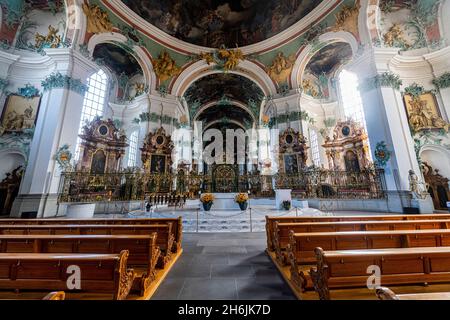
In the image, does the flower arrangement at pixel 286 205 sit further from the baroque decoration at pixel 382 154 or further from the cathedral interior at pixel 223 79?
the baroque decoration at pixel 382 154

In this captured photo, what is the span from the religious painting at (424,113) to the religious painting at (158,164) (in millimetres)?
16457

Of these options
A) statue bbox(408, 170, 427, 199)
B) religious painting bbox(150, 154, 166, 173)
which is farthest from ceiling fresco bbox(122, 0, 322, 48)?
statue bbox(408, 170, 427, 199)

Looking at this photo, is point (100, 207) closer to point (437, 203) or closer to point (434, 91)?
point (437, 203)

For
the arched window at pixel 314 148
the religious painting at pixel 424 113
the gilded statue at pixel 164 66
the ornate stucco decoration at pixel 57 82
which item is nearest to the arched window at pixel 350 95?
A: the arched window at pixel 314 148

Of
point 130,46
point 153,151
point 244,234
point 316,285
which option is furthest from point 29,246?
point 130,46

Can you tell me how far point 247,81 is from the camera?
1881cm

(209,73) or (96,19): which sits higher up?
(209,73)

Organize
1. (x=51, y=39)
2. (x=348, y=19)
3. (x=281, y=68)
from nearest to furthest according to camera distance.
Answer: (x=51, y=39) → (x=348, y=19) → (x=281, y=68)

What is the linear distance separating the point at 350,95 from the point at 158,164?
17822mm

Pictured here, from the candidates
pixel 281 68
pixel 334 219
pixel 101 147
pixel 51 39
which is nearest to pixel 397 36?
pixel 281 68

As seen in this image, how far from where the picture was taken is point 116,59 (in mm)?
15680

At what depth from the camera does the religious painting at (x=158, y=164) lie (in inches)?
566

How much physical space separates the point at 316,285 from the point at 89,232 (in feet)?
13.8

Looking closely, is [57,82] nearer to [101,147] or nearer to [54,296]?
[101,147]
